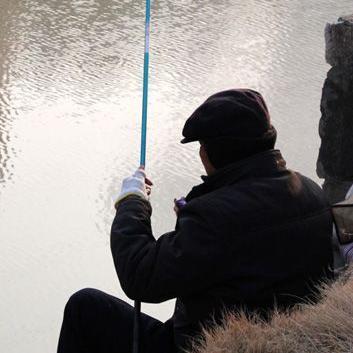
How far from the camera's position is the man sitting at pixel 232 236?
1.37 meters

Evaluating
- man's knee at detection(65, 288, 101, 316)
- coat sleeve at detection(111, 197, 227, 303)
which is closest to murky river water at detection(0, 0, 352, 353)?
man's knee at detection(65, 288, 101, 316)

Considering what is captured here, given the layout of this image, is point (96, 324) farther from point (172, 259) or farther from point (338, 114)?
point (338, 114)

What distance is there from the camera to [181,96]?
13.9ft

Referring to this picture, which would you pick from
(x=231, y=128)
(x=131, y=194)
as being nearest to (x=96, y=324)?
(x=131, y=194)

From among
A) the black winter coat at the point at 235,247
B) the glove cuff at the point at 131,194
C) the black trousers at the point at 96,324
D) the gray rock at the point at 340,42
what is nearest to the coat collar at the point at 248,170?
the black winter coat at the point at 235,247

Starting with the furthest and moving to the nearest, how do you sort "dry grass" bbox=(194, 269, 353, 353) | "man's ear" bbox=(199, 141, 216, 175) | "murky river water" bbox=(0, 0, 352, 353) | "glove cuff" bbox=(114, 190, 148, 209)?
1. "murky river water" bbox=(0, 0, 352, 353)
2. "glove cuff" bbox=(114, 190, 148, 209)
3. "man's ear" bbox=(199, 141, 216, 175)
4. "dry grass" bbox=(194, 269, 353, 353)

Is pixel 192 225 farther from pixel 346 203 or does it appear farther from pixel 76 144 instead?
pixel 76 144

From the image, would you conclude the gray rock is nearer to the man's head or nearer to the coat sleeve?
the man's head

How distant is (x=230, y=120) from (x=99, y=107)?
272 cm

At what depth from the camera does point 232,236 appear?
136 centimetres

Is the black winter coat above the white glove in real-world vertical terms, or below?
below

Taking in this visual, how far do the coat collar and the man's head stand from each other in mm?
20

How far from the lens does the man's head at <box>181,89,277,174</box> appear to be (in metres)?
1.42

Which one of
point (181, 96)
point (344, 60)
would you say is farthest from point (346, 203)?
point (181, 96)
